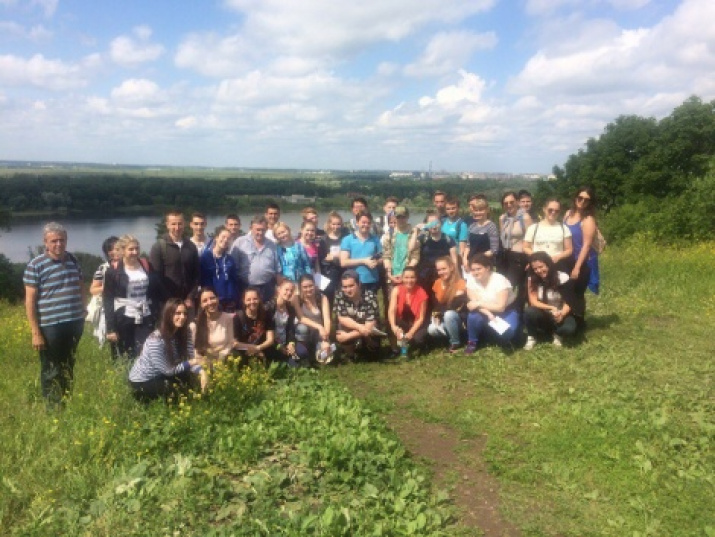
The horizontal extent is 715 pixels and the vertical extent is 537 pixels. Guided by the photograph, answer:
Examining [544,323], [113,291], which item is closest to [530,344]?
[544,323]

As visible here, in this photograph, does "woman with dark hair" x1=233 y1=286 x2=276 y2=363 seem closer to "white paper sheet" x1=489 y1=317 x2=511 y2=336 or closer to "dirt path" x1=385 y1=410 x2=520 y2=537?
"dirt path" x1=385 y1=410 x2=520 y2=537

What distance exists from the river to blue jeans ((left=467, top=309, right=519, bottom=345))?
3035 centimetres

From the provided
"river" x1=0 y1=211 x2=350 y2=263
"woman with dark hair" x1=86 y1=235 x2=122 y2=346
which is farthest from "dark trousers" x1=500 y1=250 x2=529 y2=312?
"river" x1=0 y1=211 x2=350 y2=263

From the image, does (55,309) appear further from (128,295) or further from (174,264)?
(174,264)

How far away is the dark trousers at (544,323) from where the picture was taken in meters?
6.34

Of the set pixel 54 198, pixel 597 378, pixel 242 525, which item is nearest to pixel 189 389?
pixel 242 525

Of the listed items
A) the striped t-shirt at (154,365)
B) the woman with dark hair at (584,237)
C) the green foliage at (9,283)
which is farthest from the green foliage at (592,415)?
the green foliage at (9,283)

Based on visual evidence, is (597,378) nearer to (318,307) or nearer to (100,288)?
(318,307)

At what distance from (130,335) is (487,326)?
3.93m

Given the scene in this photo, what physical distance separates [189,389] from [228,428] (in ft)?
2.15

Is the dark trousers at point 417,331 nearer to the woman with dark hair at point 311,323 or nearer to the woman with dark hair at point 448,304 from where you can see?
the woman with dark hair at point 448,304

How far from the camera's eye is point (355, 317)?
650 centimetres

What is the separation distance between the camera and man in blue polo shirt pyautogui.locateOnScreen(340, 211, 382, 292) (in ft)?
22.1

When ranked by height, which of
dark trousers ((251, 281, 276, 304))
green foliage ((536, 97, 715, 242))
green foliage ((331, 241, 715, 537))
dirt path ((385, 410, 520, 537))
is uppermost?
green foliage ((536, 97, 715, 242))
